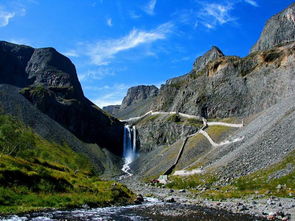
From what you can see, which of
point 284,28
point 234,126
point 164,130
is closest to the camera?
point 234,126

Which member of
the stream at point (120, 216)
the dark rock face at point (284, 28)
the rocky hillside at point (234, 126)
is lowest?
the stream at point (120, 216)

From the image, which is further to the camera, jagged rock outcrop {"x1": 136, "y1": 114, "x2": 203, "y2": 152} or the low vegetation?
jagged rock outcrop {"x1": 136, "y1": 114, "x2": 203, "y2": 152}

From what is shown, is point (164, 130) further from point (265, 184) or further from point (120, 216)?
point (120, 216)

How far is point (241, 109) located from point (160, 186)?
217ft

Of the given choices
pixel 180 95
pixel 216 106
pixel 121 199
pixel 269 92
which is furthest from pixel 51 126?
pixel 121 199

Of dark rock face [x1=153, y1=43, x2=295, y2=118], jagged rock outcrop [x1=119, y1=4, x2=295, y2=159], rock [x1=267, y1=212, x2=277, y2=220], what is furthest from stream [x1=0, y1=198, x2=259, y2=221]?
dark rock face [x1=153, y1=43, x2=295, y2=118]

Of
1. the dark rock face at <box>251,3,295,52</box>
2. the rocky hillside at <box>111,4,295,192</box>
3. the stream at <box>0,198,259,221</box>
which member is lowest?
the stream at <box>0,198,259,221</box>

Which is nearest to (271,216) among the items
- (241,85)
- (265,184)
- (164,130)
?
(265,184)

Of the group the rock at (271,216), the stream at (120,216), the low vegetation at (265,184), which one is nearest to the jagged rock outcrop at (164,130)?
the low vegetation at (265,184)

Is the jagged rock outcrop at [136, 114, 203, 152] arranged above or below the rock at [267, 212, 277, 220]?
above

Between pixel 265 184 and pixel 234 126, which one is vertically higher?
pixel 234 126

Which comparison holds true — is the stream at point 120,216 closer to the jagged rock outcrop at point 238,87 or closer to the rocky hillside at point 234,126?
the rocky hillside at point 234,126

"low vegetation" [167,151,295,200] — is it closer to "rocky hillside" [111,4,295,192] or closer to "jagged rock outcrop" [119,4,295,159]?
"rocky hillside" [111,4,295,192]

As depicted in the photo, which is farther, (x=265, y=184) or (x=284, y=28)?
(x=284, y=28)
